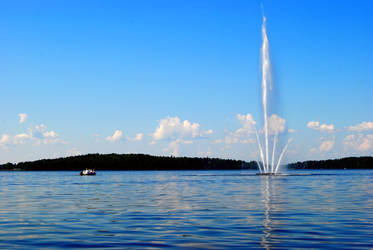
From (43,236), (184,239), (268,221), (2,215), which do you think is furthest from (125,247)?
(2,215)

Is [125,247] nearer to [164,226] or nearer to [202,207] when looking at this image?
[164,226]

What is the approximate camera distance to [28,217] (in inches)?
1256

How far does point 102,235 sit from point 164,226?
416 cm

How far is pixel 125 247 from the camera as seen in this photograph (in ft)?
66.7

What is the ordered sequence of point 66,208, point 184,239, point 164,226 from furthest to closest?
point 66,208 < point 164,226 < point 184,239

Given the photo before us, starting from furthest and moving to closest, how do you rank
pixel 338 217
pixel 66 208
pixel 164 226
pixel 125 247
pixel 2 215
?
pixel 66 208 < pixel 2 215 < pixel 338 217 < pixel 164 226 < pixel 125 247

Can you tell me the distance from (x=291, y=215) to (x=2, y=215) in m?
18.0

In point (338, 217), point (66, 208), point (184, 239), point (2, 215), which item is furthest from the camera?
point (66, 208)

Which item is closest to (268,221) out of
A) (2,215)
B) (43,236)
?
(43,236)

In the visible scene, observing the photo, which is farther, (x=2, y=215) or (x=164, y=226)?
(x=2, y=215)

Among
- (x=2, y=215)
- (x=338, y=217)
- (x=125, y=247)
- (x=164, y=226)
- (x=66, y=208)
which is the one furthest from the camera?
(x=66, y=208)

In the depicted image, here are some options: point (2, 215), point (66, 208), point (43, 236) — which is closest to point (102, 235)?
point (43, 236)

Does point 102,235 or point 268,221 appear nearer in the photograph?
point 102,235

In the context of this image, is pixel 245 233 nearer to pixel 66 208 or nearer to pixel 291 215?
pixel 291 215
